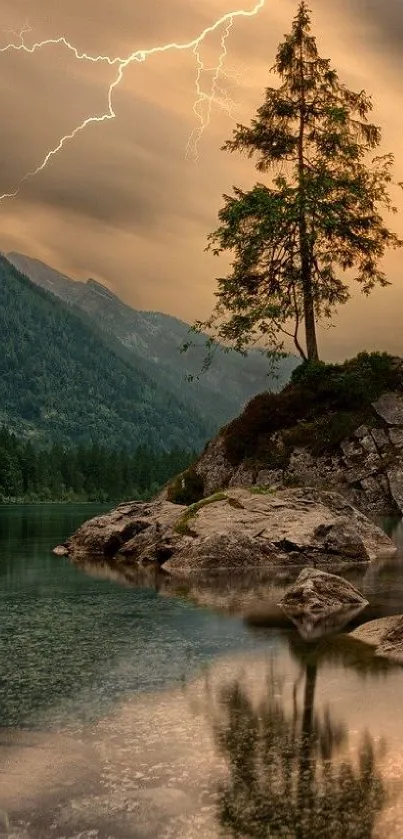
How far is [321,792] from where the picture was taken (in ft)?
18.6

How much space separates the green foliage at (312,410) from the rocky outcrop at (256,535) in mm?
9717

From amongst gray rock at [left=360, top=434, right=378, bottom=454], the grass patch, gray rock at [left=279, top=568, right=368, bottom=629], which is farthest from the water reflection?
gray rock at [left=360, top=434, right=378, bottom=454]

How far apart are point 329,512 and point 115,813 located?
1884 cm

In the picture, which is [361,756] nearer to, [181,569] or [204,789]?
[204,789]

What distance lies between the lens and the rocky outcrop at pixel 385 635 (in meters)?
10.3

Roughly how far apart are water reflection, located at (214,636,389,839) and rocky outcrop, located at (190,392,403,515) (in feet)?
86.4

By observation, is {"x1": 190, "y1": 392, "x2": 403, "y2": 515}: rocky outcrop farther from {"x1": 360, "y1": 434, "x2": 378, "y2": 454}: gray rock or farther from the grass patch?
the grass patch

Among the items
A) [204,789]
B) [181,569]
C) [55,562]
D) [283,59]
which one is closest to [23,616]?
[181,569]

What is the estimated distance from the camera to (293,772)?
20.0 ft

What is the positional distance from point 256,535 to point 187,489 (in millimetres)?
14986

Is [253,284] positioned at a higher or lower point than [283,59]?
lower

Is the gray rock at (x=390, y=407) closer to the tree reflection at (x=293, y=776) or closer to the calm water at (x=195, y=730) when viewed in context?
the calm water at (x=195, y=730)

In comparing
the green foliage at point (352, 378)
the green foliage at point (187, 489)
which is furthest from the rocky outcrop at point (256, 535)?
the green foliage at point (352, 378)

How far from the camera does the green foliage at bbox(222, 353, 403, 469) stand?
119 ft
